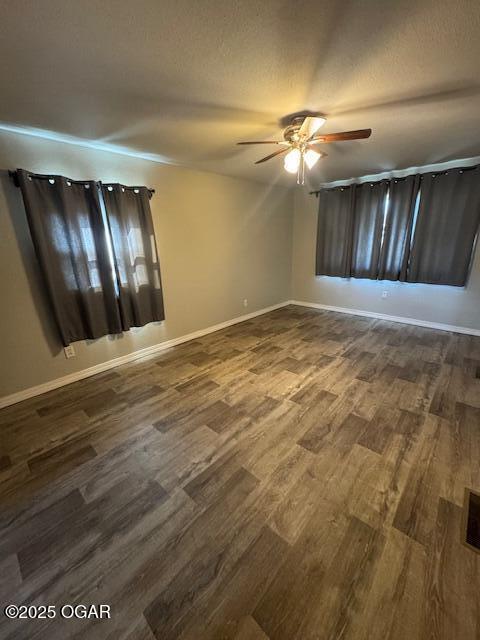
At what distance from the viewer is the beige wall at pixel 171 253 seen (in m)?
2.23

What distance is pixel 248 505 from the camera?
4.63 feet

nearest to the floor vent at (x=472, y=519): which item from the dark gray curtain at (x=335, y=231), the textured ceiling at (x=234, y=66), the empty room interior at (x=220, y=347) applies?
the empty room interior at (x=220, y=347)

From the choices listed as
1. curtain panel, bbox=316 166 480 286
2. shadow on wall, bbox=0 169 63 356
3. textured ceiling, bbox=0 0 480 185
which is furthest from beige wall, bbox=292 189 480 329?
shadow on wall, bbox=0 169 63 356

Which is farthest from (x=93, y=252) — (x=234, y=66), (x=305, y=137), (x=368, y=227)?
(x=368, y=227)

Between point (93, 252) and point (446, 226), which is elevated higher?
point (446, 226)

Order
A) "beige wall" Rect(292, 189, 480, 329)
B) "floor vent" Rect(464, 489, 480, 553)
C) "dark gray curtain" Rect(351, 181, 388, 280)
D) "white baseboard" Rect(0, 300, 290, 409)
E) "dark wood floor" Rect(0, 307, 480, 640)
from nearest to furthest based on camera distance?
"dark wood floor" Rect(0, 307, 480, 640) → "floor vent" Rect(464, 489, 480, 553) → "white baseboard" Rect(0, 300, 290, 409) → "beige wall" Rect(292, 189, 480, 329) → "dark gray curtain" Rect(351, 181, 388, 280)

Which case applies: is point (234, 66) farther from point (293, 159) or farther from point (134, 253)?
point (134, 253)

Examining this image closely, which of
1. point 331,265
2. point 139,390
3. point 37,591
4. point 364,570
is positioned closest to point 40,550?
point 37,591

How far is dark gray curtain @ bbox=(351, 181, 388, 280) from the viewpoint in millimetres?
3916

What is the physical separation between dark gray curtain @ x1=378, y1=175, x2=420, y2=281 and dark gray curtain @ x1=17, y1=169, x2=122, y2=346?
3.95 m

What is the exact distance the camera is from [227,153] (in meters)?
2.78

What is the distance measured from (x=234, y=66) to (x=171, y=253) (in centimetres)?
216

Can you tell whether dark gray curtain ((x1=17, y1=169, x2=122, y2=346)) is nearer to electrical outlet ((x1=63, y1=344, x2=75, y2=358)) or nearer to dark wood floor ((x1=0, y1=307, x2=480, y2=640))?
electrical outlet ((x1=63, y1=344, x2=75, y2=358))

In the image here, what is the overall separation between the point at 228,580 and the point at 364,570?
61cm
